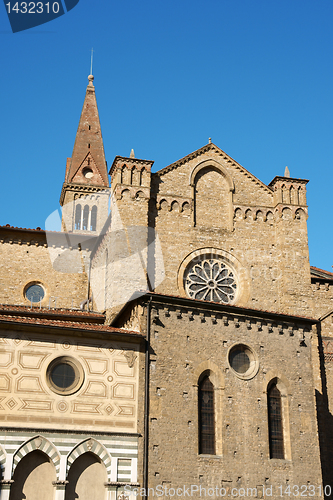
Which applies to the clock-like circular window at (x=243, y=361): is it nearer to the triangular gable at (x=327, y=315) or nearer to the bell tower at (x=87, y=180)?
the triangular gable at (x=327, y=315)

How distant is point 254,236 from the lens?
23.1 meters

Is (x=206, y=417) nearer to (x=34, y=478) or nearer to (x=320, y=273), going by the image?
(x=34, y=478)

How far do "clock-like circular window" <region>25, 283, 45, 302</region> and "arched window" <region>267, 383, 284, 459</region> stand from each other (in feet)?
35.7

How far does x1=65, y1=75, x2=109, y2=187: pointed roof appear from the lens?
36.4 m

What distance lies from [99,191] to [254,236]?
15185 mm

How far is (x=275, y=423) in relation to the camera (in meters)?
17.5

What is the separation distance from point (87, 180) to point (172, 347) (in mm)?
21395

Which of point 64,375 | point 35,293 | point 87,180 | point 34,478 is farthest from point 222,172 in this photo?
point 87,180

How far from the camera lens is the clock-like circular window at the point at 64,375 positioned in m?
15.4

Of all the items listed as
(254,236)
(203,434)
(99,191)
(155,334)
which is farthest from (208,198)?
(99,191)

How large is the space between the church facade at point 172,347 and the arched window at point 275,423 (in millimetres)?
41

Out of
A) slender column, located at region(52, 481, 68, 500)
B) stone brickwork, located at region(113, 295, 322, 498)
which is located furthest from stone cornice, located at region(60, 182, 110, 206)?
slender column, located at region(52, 481, 68, 500)

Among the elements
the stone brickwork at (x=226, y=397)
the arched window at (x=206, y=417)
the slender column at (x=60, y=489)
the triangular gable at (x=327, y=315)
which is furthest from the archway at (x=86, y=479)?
the triangular gable at (x=327, y=315)

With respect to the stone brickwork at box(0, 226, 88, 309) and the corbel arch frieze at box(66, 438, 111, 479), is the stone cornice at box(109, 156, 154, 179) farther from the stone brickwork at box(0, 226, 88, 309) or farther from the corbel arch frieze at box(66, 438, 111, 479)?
the corbel arch frieze at box(66, 438, 111, 479)
